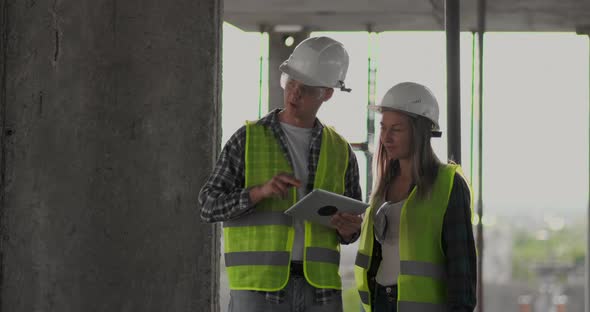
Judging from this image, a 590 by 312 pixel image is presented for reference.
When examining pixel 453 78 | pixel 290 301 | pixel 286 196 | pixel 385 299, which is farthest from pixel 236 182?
pixel 453 78

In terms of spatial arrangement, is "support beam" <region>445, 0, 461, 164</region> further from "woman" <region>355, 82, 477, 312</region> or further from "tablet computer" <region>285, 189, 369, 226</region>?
"tablet computer" <region>285, 189, 369, 226</region>

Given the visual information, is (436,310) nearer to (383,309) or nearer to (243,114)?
(383,309)

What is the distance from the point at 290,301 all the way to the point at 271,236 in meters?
0.26

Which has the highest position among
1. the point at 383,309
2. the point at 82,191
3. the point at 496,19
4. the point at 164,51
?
the point at 496,19

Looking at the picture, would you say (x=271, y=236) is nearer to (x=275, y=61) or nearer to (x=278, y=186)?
(x=278, y=186)

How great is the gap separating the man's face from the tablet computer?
41 centimetres

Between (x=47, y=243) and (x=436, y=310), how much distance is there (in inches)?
82.4

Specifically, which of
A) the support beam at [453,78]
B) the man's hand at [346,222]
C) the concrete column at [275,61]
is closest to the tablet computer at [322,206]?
the man's hand at [346,222]

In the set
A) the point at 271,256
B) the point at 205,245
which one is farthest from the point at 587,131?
the point at 271,256

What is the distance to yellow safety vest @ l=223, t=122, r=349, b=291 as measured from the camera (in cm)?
364

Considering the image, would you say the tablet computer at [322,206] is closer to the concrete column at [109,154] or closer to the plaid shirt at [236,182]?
the plaid shirt at [236,182]

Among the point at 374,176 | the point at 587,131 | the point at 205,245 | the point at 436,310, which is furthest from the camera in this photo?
the point at 587,131

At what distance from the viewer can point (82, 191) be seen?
473cm

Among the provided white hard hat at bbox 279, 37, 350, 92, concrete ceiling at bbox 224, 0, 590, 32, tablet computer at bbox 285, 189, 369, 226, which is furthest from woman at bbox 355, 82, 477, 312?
concrete ceiling at bbox 224, 0, 590, 32
